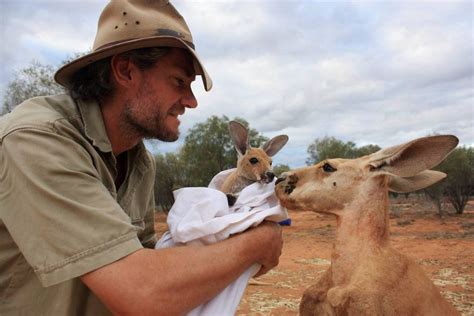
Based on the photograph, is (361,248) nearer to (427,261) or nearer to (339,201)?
(339,201)

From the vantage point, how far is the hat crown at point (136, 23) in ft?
7.78

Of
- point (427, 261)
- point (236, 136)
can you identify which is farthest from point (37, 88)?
Result: point (427, 261)

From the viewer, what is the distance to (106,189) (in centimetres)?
204

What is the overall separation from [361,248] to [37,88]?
15.3m

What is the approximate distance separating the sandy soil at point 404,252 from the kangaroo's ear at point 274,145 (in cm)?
273

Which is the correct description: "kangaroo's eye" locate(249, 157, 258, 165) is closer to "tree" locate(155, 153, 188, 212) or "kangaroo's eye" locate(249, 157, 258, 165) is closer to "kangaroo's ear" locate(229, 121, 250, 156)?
"kangaroo's ear" locate(229, 121, 250, 156)

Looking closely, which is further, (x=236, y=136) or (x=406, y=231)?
(x=406, y=231)

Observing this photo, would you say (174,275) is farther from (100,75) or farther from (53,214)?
(100,75)

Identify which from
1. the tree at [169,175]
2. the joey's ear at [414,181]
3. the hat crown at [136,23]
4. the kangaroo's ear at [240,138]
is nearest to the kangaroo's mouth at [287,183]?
the joey's ear at [414,181]

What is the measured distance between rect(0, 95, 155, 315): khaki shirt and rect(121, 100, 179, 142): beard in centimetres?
20

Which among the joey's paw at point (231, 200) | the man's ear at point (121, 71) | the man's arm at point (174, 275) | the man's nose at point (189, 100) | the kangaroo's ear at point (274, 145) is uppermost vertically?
the man's ear at point (121, 71)

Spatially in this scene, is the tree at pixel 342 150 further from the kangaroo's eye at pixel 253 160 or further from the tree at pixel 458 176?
the kangaroo's eye at pixel 253 160

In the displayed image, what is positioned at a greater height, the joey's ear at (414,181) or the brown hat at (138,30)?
the brown hat at (138,30)

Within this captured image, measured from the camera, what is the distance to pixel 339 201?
247 centimetres
